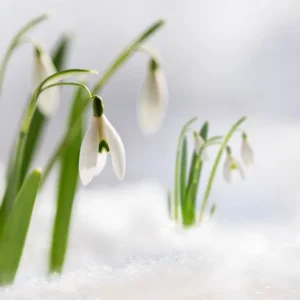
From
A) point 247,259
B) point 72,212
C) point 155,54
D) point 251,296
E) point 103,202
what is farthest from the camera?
point 103,202

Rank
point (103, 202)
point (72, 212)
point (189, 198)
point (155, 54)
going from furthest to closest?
point (103, 202)
point (189, 198)
point (72, 212)
point (155, 54)

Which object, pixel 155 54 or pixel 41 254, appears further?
pixel 41 254

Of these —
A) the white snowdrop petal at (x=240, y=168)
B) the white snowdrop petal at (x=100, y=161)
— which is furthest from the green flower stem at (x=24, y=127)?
the white snowdrop petal at (x=240, y=168)

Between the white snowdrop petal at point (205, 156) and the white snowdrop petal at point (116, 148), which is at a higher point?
the white snowdrop petal at point (116, 148)

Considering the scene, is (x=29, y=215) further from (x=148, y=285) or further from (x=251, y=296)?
(x=251, y=296)

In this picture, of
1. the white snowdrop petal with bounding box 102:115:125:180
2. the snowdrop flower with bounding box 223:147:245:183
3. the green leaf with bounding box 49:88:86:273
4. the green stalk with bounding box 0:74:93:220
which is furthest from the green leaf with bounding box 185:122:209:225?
the white snowdrop petal with bounding box 102:115:125:180

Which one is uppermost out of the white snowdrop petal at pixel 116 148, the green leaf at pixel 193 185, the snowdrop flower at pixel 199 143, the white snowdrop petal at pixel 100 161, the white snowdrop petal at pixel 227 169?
the white snowdrop petal at pixel 116 148

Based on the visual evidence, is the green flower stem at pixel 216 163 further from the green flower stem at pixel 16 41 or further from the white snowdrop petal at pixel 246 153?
the green flower stem at pixel 16 41

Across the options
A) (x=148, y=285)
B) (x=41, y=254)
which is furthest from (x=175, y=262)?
(x=41, y=254)
